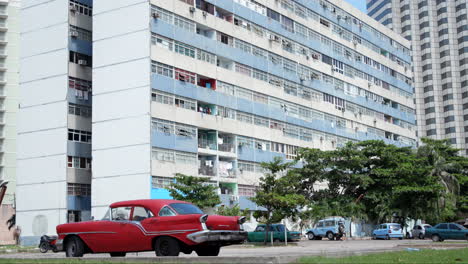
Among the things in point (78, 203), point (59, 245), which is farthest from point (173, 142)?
point (59, 245)

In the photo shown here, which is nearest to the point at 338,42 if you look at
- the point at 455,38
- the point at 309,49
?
the point at 309,49

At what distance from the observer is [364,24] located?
83125 millimetres

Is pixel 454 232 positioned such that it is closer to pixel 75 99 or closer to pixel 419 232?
pixel 419 232

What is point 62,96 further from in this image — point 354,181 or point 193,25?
point 354,181

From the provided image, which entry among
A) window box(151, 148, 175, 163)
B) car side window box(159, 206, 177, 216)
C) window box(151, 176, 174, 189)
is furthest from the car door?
car side window box(159, 206, 177, 216)

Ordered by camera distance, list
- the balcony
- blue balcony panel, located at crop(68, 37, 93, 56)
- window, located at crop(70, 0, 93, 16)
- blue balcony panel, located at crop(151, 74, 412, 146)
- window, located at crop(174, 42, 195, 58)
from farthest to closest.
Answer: window, located at crop(70, 0, 93, 16)
blue balcony panel, located at crop(68, 37, 93, 56)
the balcony
window, located at crop(174, 42, 195, 58)
blue balcony panel, located at crop(151, 74, 412, 146)

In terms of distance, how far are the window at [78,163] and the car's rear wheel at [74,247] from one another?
34872 mm

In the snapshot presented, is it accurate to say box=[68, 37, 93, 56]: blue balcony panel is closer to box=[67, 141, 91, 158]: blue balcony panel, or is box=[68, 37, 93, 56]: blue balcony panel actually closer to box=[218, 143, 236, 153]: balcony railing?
box=[67, 141, 91, 158]: blue balcony panel

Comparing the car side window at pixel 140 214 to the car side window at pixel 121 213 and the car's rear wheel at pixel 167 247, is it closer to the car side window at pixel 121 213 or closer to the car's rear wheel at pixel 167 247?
the car side window at pixel 121 213

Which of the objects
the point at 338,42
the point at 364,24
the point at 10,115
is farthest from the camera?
the point at 10,115

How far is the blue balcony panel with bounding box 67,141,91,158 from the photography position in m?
52.3

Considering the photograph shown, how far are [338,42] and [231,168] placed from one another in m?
27.3

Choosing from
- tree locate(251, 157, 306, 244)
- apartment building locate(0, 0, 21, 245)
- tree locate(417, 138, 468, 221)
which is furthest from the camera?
apartment building locate(0, 0, 21, 245)

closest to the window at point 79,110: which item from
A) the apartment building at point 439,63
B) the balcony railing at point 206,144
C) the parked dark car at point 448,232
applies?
the balcony railing at point 206,144
